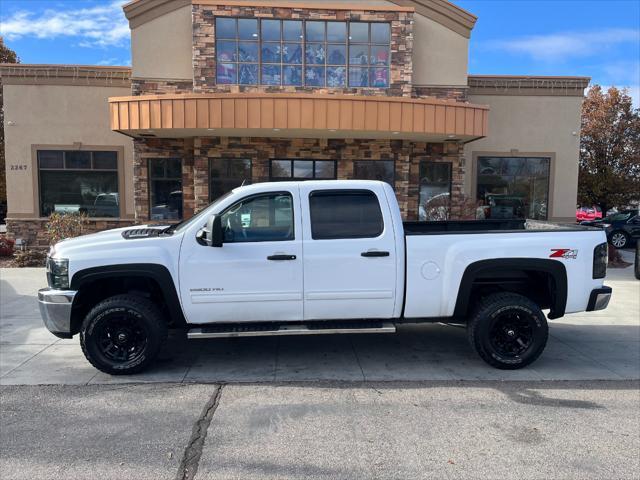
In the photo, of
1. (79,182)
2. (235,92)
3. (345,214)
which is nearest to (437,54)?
(235,92)

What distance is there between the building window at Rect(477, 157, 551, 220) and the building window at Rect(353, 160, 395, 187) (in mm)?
3309

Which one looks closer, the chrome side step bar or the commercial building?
the chrome side step bar

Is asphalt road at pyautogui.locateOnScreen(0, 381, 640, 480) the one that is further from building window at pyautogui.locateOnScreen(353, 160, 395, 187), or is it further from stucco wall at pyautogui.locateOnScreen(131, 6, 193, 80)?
stucco wall at pyautogui.locateOnScreen(131, 6, 193, 80)

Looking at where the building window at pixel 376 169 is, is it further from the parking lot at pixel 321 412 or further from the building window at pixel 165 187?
the parking lot at pixel 321 412

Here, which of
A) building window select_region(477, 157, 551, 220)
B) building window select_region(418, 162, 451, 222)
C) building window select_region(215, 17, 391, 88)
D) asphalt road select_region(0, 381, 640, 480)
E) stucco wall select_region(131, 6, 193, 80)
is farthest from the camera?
building window select_region(477, 157, 551, 220)

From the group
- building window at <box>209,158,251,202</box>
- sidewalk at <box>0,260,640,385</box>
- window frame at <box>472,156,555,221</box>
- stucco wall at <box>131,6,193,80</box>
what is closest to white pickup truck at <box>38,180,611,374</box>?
sidewalk at <box>0,260,640,385</box>

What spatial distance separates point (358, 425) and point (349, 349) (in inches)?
80.3

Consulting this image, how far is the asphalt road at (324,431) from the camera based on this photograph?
3404 mm

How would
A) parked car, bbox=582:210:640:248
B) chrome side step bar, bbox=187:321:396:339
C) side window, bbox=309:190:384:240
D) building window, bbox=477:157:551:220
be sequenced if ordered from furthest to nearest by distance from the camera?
parked car, bbox=582:210:640:248
building window, bbox=477:157:551:220
side window, bbox=309:190:384:240
chrome side step bar, bbox=187:321:396:339

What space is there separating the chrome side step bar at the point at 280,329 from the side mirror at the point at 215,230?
3.00ft

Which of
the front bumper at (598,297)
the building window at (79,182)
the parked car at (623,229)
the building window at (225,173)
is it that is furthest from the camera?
the parked car at (623,229)

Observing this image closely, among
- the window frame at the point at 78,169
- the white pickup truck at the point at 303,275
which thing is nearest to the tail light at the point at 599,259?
the white pickup truck at the point at 303,275

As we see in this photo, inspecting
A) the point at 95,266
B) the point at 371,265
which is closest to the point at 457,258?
the point at 371,265

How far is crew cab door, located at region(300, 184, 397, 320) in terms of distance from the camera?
507 cm
